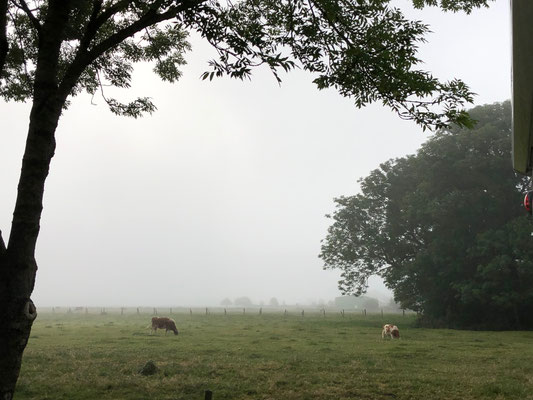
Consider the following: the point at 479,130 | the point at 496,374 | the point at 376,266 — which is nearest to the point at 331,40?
the point at 496,374

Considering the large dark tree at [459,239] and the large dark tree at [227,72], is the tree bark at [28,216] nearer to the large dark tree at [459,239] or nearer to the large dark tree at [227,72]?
the large dark tree at [227,72]

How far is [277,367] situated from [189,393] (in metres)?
4.56

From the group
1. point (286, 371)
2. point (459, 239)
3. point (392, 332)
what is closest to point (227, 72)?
point (286, 371)

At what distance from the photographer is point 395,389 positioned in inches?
456

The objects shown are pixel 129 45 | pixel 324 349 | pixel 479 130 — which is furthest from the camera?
pixel 479 130

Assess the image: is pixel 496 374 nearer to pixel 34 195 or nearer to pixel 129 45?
pixel 34 195

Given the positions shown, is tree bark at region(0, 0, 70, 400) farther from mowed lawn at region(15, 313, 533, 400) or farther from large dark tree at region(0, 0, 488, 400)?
mowed lawn at region(15, 313, 533, 400)

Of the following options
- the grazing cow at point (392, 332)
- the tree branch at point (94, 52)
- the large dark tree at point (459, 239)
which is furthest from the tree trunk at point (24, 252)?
the large dark tree at point (459, 239)

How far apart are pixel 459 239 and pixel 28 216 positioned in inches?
1389

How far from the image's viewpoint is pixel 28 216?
6.86 metres

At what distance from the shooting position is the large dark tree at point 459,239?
105ft

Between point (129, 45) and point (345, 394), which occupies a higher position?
point (129, 45)

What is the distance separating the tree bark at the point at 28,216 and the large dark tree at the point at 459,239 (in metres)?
32.2

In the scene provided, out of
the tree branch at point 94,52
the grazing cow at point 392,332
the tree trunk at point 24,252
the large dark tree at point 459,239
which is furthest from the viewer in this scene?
the large dark tree at point 459,239
